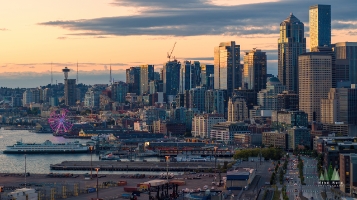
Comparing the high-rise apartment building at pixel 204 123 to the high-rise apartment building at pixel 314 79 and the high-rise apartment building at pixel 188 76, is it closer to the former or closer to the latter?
the high-rise apartment building at pixel 314 79

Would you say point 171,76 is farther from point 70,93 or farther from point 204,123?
point 204,123

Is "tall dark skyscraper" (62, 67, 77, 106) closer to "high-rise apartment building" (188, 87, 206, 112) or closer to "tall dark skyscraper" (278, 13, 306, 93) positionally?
"high-rise apartment building" (188, 87, 206, 112)

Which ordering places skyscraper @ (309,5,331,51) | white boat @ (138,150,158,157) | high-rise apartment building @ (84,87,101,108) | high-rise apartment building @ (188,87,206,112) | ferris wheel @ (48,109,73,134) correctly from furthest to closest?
high-rise apartment building @ (84,87,101,108) < skyscraper @ (309,5,331,51) < high-rise apartment building @ (188,87,206,112) < ferris wheel @ (48,109,73,134) < white boat @ (138,150,158,157)

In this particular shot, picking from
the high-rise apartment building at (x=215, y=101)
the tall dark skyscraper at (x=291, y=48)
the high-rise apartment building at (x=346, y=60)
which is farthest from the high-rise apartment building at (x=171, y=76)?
the high-rise apartment building at (x=346, y=60)

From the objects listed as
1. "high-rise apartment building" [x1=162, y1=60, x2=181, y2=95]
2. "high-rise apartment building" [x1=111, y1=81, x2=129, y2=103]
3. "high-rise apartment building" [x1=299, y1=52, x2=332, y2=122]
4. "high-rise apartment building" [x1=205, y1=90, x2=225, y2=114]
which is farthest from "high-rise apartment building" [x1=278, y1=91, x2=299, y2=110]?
"high-rise apartment building" [x1=111, y1=81, x2=129, y2=103]

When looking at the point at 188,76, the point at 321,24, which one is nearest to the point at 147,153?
the point at 321,24

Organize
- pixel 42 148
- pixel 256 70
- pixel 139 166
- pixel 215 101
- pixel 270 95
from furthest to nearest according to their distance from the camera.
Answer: pixel 256 70 < pixel 215 101 < pixel 270 95 < pixel 42 148 < pixel 139 166
